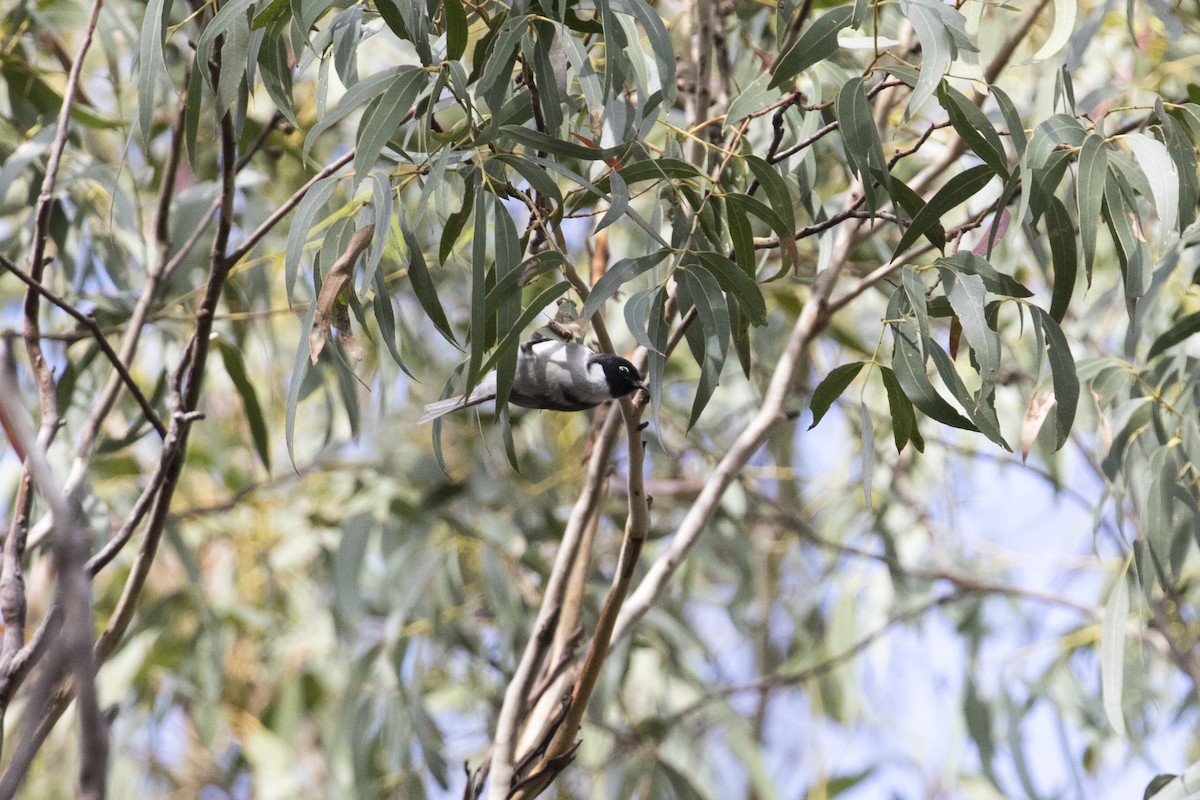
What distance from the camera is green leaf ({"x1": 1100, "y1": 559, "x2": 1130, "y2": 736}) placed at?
56.9 inches

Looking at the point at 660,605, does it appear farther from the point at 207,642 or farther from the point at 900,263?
the point at 900,263

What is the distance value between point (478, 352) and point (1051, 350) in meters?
0.47

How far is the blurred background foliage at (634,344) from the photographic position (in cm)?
100

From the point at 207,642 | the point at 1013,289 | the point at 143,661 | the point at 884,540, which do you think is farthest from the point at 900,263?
the point at 143,661

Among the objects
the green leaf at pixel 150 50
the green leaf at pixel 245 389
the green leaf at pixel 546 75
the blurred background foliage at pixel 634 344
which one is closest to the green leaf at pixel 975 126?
the blurred background foliage at pixel 634 344

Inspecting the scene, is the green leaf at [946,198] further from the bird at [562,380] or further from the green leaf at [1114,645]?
the green leaf at [1114,645]

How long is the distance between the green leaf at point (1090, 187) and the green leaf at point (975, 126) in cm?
6

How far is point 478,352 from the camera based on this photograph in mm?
927

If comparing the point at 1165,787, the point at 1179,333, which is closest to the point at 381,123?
the point at 1179,333

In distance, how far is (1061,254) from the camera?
3.51 feet

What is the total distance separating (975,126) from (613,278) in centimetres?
33

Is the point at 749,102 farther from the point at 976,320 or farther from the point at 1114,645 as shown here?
the point at 1114,645

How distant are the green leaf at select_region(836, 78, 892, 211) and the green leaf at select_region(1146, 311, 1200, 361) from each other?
536 millimetres

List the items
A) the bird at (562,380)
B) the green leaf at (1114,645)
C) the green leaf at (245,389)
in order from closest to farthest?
1. the bird at (562,380)
2. the green leaf at (1114,645)
3. the green leaf at (245,389)
